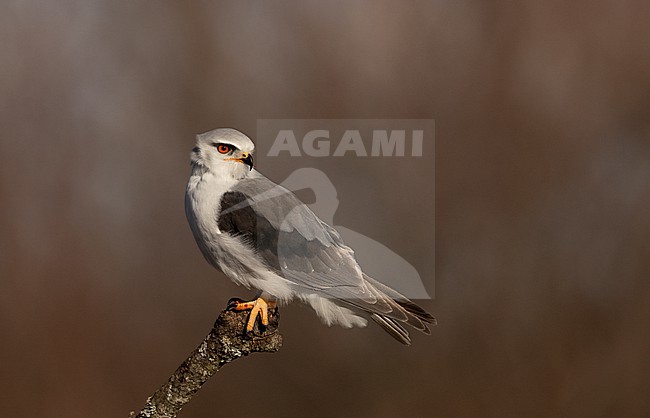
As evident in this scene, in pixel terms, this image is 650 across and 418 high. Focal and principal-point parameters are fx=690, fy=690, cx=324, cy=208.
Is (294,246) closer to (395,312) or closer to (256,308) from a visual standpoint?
(256,308)

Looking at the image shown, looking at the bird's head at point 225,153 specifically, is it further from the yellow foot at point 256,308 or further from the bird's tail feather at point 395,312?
the bird's tail feather at point 395,312

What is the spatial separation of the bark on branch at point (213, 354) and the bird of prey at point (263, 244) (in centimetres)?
5

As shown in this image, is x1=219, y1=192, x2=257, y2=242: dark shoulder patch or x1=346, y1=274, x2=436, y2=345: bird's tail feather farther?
x1=219, y1=192, x2=257, y2=242: dark shoulder patch

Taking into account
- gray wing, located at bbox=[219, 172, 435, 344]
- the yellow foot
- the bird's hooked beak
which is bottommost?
the yellow foot

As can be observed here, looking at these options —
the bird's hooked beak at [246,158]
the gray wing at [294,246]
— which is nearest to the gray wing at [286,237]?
the gray wing at [294,246]

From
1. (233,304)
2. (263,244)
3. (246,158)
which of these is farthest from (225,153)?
(233,304)

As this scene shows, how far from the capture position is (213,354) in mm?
2744

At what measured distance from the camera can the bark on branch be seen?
2.73 m

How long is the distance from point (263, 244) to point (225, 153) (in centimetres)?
40

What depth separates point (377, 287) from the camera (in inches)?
114

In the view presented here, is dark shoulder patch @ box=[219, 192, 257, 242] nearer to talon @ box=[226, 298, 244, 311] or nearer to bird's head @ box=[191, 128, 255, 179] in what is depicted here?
bird's head @ box=[191, 128, 255, 179]

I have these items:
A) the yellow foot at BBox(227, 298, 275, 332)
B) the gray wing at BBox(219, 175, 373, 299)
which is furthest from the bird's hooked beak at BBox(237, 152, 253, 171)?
the yellow foot at BBox(227, 298, 275, 332)

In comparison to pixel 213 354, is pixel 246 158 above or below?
above

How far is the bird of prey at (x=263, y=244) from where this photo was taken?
2.78 m
